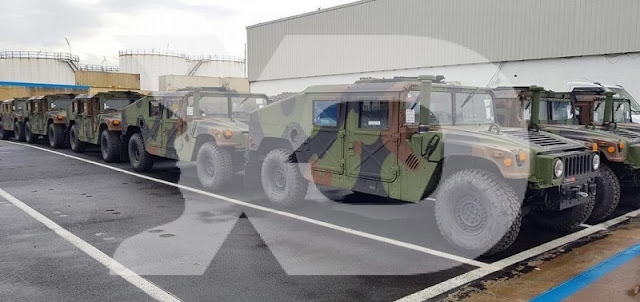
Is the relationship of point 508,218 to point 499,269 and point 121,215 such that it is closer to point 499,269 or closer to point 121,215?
point 499,269

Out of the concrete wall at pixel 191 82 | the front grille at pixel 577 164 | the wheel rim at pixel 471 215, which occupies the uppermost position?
the concrete wall at pixel 191 82

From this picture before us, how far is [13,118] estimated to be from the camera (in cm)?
1888

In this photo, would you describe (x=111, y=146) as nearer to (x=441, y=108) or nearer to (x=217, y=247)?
(x=217, y=247)

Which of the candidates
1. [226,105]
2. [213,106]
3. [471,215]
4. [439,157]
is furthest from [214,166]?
[471,215]

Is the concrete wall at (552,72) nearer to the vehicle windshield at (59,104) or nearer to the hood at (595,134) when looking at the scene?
the hood at (595,134)

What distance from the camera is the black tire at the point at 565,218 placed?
618 centimetres

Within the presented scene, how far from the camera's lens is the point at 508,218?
5.04 meters

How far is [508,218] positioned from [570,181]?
3.20 feet

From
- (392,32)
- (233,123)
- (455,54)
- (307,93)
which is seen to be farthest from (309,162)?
(392,32)

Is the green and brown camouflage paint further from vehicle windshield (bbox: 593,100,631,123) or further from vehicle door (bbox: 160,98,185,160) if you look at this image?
vehicle windshield (bbox: 593,100,631,123)

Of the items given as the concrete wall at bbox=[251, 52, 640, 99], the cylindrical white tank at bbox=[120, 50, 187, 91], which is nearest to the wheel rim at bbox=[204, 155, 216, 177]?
the concrete wall at bbox=[251, 52, 640, 99]

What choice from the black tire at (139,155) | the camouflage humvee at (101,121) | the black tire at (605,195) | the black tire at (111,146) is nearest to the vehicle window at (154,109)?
the black tire at (139,155)

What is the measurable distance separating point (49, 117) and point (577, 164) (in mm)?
14961

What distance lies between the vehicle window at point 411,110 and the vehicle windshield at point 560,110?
3741mm
